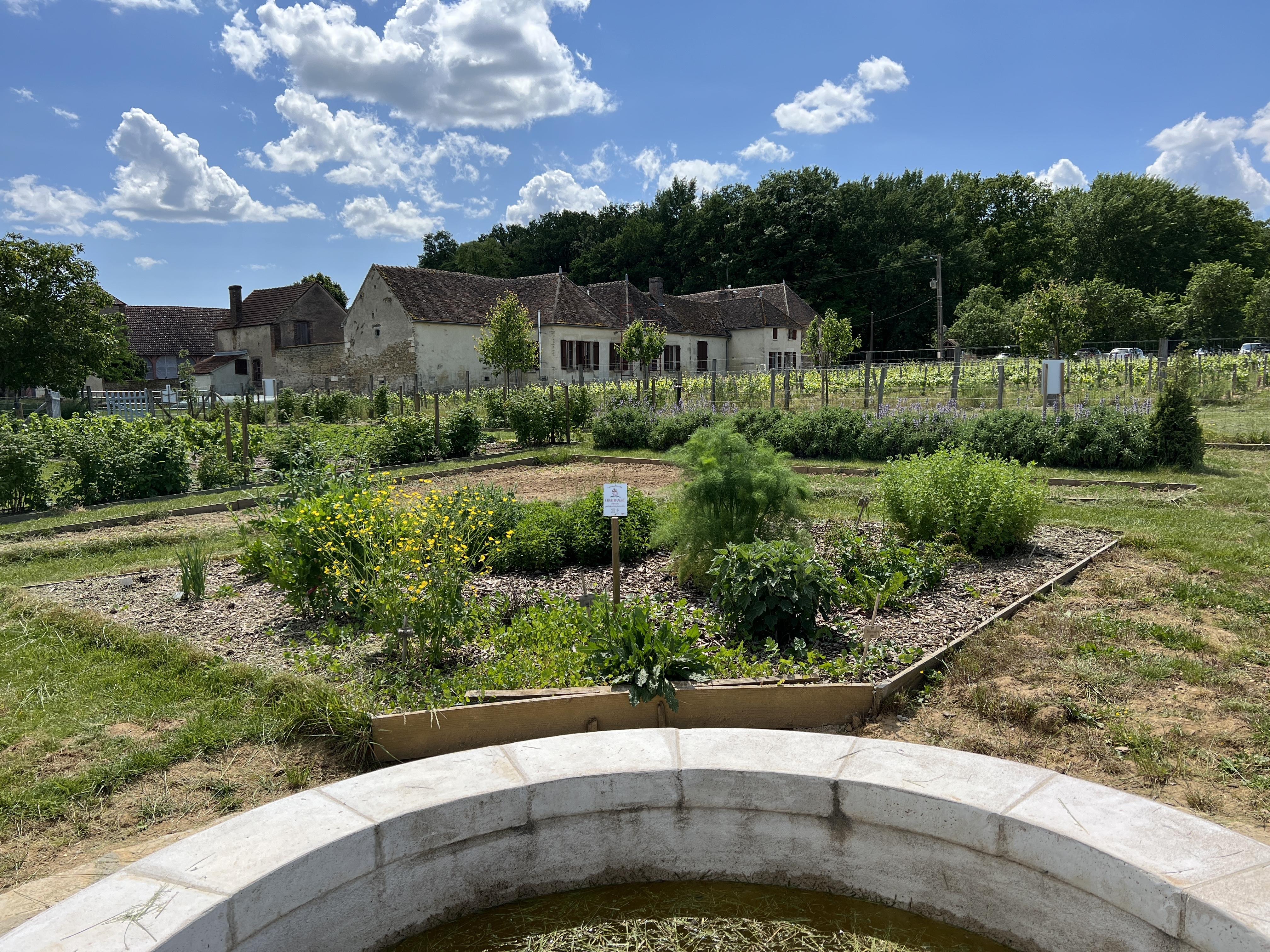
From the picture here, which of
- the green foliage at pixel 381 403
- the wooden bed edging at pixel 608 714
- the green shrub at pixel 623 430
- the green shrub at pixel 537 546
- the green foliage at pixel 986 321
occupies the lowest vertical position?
the wooden bed edging at pixel 608 714

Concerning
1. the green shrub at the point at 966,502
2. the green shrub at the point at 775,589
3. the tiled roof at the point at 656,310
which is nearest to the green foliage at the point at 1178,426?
the green shrub at the point at 966,502

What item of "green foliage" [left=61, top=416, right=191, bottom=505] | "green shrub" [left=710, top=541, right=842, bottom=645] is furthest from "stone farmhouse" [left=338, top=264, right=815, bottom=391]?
"green shrub" [left=710, top=541, right=842, bottom=645]

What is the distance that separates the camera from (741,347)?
45.5 metres

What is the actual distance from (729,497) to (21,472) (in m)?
9.99

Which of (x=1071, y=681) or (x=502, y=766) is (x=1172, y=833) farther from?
(x=502, y=766)

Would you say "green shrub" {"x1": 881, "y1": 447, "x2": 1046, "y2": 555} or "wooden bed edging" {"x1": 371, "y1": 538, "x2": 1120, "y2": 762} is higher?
"green shrub" {"x1": 881, "y1": 447, "x2": 1046, "y2": 555}

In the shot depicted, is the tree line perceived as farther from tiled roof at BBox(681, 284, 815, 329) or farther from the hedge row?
the hedge row

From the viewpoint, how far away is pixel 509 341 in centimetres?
3056

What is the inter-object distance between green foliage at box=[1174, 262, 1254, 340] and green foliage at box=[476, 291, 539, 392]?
128 feet

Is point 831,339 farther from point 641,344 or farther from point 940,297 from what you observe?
point 641,344

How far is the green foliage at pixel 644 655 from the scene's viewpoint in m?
3.85

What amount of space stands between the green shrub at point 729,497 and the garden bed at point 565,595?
18.3 inches

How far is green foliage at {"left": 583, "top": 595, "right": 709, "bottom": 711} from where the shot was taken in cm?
385

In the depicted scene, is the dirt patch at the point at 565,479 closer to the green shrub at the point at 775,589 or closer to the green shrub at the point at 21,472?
the green shrub at the point at 21,472
